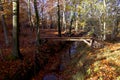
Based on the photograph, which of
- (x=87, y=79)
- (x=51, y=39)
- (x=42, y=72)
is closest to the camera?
(x=87, y=79)

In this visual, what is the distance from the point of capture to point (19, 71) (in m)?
11.3

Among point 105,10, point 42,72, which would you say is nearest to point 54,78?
point 42,72

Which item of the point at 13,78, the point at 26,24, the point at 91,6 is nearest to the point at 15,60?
the point at 13,78

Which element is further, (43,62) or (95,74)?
(43,62)

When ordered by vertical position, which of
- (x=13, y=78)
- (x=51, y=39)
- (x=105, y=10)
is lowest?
(x=13, y=78)

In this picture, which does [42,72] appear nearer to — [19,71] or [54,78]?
[54,78]

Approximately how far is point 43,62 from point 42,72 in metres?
1.62

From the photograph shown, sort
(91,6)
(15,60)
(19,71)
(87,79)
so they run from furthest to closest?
(91,6) → (15,60) → (19,71) → (87,79)

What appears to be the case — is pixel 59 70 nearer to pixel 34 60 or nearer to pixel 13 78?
pixel 34 60

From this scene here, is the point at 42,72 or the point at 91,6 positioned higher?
the point at 91,6

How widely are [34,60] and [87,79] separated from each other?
5385mm

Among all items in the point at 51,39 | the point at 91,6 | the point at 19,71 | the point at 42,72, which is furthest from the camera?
the point at 91,6

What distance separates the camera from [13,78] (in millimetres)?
10469

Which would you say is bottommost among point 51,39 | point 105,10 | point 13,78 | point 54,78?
point 54,78
